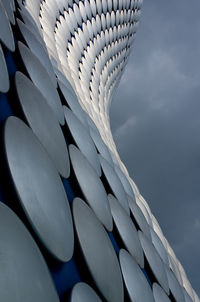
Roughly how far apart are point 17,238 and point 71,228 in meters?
0.79

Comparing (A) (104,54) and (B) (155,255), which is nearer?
(B) (155,255)

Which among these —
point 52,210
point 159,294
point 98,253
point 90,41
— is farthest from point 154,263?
point 90,41

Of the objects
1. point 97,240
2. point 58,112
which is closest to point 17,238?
point 97,240

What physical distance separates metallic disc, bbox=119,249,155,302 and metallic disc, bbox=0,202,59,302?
5.52 ft

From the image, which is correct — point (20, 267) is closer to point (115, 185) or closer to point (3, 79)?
point (3, 79)

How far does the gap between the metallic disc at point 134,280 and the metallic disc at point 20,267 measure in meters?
1.68

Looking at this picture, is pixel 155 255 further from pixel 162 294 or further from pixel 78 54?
A: pixel 78 54

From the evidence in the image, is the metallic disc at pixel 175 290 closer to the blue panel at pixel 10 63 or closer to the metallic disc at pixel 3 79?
the blue panel at pixel 10 63

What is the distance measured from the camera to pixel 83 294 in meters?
2.52

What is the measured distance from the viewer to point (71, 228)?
2.71 meters

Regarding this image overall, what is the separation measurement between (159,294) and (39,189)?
2.98 metres

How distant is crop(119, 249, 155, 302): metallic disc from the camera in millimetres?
3698

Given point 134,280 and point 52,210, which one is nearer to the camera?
point 52,210

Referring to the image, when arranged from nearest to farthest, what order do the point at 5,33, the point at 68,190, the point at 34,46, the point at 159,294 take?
1. the point at 68,190
2. the point at 5,33
3. the point at 34,46
4. the point at 159,294
